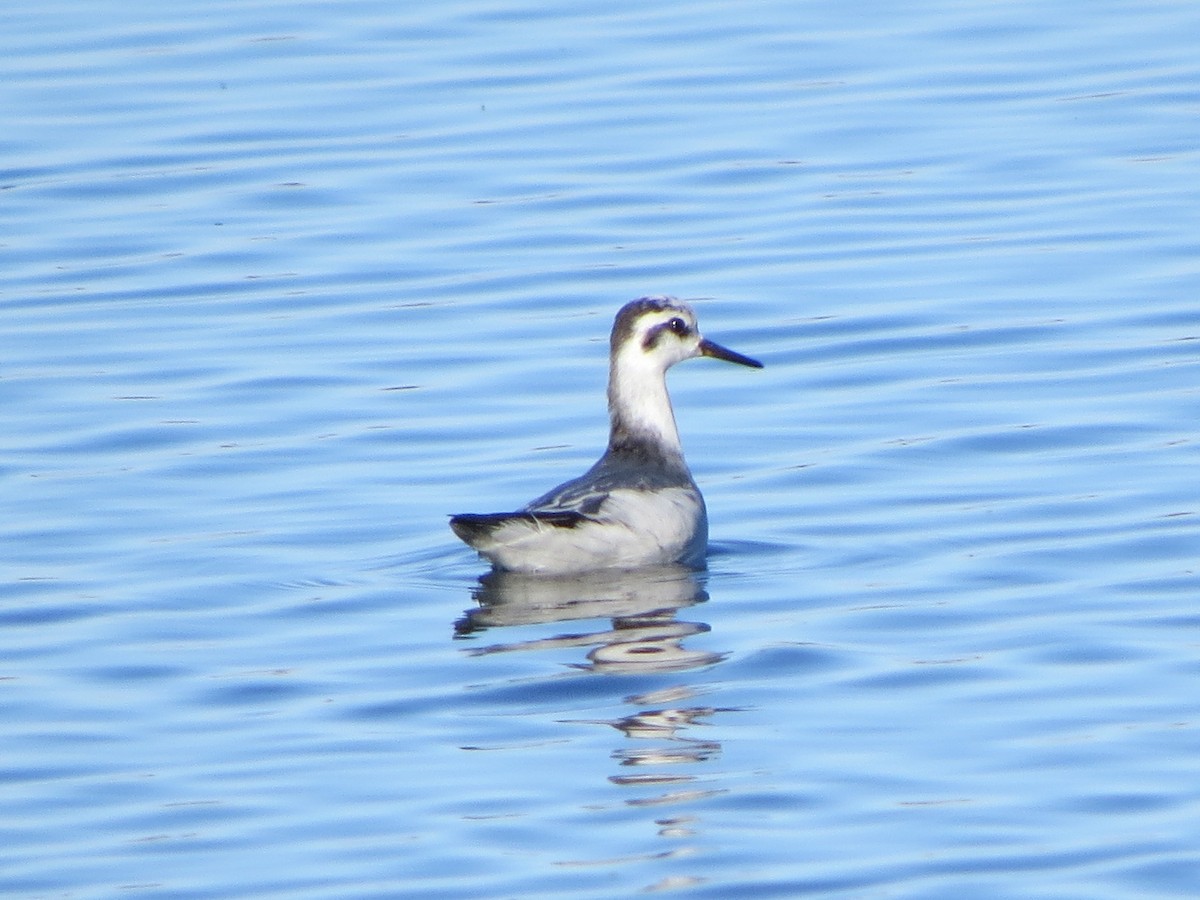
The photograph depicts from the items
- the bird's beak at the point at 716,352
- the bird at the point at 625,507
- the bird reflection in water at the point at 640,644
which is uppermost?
the bird's beak at the point at 716,352

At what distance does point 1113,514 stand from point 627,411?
2.63 metres

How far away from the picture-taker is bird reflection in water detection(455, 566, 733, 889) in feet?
30.1

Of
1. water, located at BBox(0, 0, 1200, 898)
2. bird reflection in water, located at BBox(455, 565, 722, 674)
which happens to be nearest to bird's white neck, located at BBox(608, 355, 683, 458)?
water, located at BBox(0, 0, 1200, 898)

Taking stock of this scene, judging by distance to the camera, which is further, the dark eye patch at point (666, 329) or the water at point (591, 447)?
the dark eye patch at point (666, 329)

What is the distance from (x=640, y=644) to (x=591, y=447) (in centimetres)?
385

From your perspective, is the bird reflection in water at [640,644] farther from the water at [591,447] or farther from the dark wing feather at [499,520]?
the dark wing feather at [499,520]

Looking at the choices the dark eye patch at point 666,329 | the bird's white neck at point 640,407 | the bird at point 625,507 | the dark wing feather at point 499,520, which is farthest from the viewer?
the dark eye patch at point 666,329

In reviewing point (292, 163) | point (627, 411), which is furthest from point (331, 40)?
point (627, 411)

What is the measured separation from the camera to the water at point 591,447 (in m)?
8.94

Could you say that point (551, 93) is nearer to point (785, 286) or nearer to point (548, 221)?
point (548, 221)

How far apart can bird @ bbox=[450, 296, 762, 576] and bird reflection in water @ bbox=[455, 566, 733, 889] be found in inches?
4.2

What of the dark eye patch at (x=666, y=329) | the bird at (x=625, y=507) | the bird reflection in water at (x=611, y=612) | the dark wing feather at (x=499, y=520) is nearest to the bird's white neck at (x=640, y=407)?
the bird at (x=625, y=507)

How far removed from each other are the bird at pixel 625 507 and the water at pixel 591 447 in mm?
236

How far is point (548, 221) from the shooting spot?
20.0 metres
